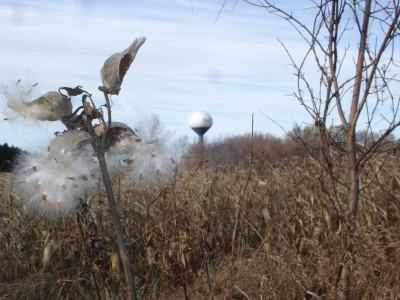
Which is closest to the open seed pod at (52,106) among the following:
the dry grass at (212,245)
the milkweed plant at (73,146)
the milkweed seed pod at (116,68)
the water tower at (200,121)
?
the milkweed plant at (73,146)

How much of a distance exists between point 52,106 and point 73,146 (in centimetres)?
25

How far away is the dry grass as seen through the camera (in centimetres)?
243

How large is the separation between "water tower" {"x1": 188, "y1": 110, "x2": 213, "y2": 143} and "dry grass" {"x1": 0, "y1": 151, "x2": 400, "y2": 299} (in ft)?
101

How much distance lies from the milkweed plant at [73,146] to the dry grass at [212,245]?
2.31 feet

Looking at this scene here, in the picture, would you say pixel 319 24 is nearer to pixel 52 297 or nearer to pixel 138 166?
pixel 138 166

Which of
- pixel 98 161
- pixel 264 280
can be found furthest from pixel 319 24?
pixel 264 280

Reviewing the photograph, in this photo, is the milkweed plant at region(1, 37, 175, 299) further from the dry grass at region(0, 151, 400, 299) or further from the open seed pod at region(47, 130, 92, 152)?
the dry grass at region(0, 151, 400, 299)

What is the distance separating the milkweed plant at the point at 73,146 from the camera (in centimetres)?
132

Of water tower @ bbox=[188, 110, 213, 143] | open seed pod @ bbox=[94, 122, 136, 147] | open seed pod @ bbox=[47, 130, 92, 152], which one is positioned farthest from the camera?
water tower @ bbox=[188, 110, 213, 143]

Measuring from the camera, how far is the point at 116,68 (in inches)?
51.2

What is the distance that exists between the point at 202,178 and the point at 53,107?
403 centimetres

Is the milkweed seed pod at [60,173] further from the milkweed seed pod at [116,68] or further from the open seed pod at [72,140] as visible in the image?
the milkweed seed pod at [116,68]

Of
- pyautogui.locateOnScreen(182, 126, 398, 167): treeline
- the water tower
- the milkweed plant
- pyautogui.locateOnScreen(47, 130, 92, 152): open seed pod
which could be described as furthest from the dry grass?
the water tower

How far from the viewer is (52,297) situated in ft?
9.73
